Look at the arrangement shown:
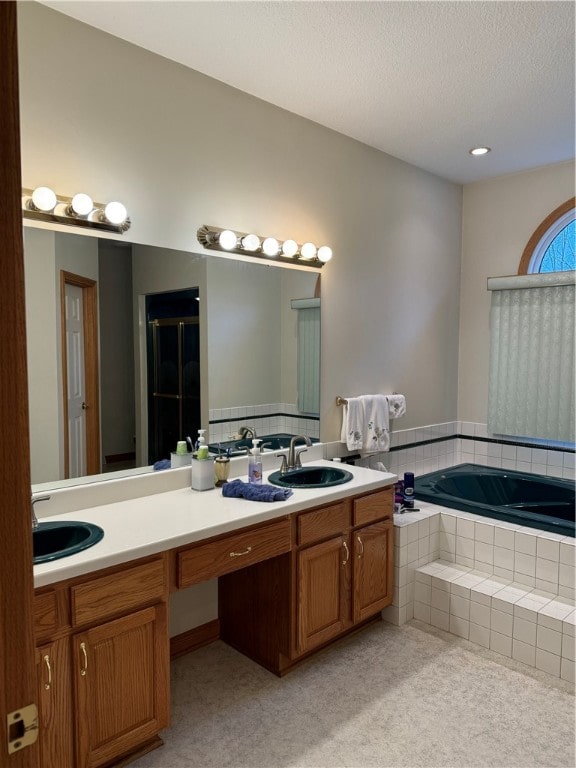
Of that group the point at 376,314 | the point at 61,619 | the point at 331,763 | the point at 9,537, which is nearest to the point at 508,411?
the point at 376,314

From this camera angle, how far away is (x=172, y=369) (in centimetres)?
254

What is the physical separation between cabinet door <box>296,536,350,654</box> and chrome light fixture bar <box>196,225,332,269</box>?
147 centimetres

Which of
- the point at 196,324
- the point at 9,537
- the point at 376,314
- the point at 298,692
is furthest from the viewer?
the point at 376,314

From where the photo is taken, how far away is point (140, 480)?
2381mm

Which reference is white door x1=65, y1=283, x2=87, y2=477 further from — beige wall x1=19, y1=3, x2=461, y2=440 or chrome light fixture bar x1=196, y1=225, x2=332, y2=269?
chrome light fixture bar x1=196, y1=225, x2=332, y2=269

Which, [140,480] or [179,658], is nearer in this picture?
[140,480]

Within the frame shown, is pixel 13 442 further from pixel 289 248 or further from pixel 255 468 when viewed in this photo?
pixel 289 248

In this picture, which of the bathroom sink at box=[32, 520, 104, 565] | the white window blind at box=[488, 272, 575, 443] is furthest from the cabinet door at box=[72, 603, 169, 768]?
the white window blind at box=[488, 272, 575, 443]

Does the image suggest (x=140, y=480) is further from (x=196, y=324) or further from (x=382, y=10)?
(x=382, y=10)

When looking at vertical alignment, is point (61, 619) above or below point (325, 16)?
below

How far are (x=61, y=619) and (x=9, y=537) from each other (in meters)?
1.12

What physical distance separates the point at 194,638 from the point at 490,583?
155 centimetres

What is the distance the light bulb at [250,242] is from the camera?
2.73 m

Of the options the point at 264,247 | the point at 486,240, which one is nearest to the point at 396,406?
the point at 264,247
